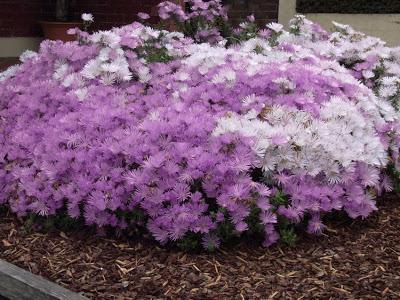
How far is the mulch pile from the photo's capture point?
9.75 ft

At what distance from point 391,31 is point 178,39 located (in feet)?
13.1

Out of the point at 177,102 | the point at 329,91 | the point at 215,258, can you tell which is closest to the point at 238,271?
the point at 215,258

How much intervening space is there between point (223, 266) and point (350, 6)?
6.09 metres

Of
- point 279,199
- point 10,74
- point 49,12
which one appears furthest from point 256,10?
point 279,199

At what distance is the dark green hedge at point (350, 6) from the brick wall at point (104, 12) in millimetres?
470

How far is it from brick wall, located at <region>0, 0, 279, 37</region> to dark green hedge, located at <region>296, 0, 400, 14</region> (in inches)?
18.5

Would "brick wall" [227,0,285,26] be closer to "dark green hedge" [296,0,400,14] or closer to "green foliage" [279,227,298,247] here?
"dark green hedge" [296,0,400,14]

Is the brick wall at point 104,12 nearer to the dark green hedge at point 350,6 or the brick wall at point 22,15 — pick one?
the brick wall at point 22,15

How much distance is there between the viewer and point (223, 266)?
3201 mm

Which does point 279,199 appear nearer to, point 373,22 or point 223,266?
point 223,266

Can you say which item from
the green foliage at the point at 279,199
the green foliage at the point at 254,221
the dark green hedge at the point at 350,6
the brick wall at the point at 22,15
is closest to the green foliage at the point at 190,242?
the green foliage at the point at 254,221

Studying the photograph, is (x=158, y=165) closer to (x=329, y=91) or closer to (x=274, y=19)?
(x=329, y=91)

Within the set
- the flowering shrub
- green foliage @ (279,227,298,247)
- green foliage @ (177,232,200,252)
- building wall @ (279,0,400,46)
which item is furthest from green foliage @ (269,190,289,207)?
building wall @ (279,0,400,46)

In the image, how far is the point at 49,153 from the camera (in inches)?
149
